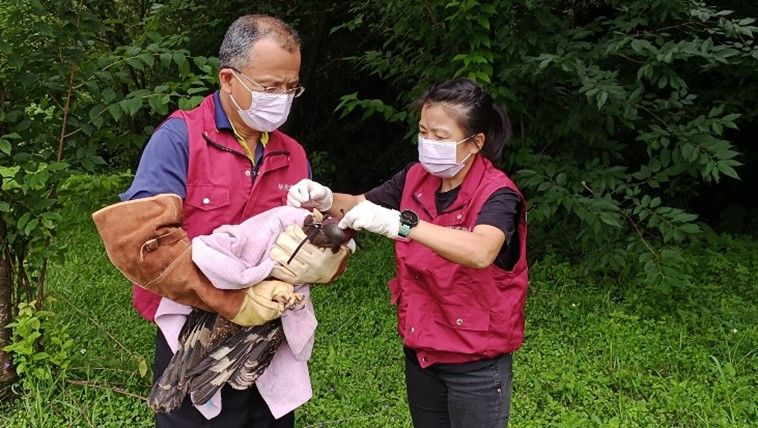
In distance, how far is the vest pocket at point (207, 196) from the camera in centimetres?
172

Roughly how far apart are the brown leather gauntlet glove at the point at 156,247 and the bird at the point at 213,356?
0.52ft

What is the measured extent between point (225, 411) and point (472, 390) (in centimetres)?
75

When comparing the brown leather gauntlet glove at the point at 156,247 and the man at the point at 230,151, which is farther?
the man at the point at 230,151

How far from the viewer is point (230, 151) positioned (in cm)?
178

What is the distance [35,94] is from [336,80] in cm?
451

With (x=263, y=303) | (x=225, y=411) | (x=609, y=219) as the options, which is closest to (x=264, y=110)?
(x=263, y=303)

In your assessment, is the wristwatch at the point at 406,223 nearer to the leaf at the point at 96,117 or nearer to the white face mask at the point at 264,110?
the white face mask at the point at 264,110

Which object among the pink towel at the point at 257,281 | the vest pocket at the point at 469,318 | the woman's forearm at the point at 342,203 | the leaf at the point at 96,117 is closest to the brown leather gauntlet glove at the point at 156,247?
the pink towel at the point at 257,281

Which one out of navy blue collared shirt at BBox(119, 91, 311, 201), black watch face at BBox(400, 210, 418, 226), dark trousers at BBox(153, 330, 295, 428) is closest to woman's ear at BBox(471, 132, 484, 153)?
black watch face at BBox(400, 210, 418, 226)

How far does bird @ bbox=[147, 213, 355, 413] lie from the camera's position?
1.72 meters

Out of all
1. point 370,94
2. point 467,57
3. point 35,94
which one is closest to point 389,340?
point 467,57

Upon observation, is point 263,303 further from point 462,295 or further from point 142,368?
point 142,368

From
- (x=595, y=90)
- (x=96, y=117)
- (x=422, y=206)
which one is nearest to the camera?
(x=422, y=206)

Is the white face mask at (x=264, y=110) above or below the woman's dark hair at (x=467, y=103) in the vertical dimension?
above
